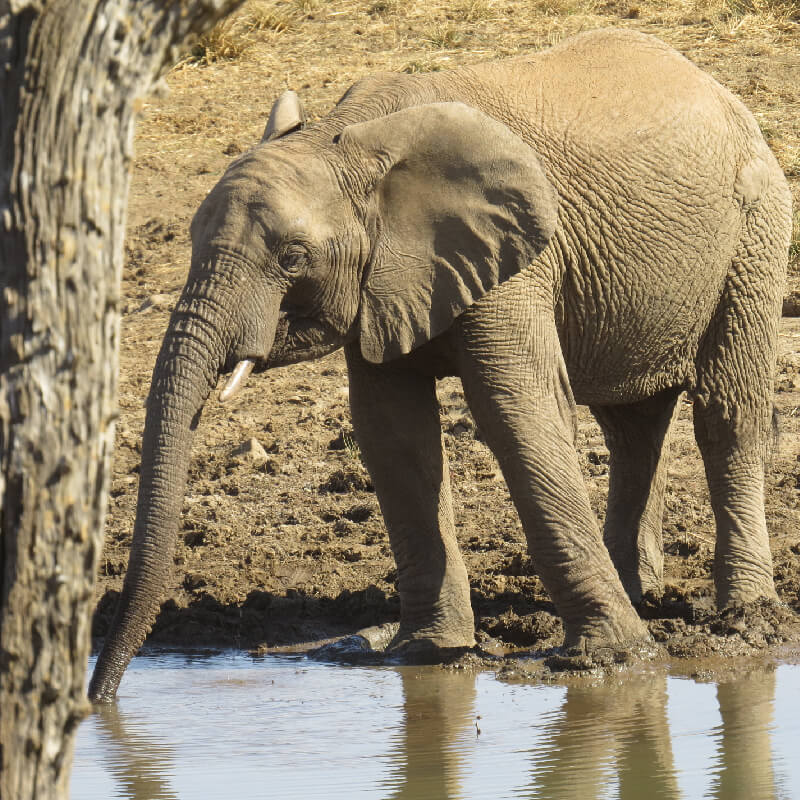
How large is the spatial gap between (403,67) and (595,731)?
27.4 feet

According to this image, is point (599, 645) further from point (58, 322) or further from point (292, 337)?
point (58, 322)

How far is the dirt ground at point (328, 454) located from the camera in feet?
21.4

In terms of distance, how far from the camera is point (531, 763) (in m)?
4.86

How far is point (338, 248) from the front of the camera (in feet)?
17.2

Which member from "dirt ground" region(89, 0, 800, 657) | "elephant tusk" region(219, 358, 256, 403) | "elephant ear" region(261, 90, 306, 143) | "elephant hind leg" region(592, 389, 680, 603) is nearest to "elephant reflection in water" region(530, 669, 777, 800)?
"dirt ground" region(89, 0, 800, 657)

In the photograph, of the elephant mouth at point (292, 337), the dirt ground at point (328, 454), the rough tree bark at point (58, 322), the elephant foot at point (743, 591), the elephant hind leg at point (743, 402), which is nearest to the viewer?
the rough tree bark at point (58, 322)

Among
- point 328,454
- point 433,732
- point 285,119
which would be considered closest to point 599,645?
A: point 433,732

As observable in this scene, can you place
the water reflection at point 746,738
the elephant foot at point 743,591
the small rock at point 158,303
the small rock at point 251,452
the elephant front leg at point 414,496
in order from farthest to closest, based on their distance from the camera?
1. the small rock at point 158,303
2. the small rock at point 251,452
3. the elephant foot at point 743,591
4. the elephant front leg at point 414,496
5. the water reflection at point 746,738

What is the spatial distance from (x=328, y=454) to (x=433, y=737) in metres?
3.11

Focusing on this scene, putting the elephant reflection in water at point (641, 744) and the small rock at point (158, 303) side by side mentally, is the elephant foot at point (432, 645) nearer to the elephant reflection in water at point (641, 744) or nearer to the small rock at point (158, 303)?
the elephant reflection in water at point (641, 744)

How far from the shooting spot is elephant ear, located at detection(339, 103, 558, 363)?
209 inches

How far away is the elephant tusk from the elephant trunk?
0.03 metres

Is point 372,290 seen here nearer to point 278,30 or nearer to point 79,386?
point 79,386

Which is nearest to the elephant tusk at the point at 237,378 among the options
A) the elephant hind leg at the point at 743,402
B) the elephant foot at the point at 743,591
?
the elephant hind leg at the point at 743,402
